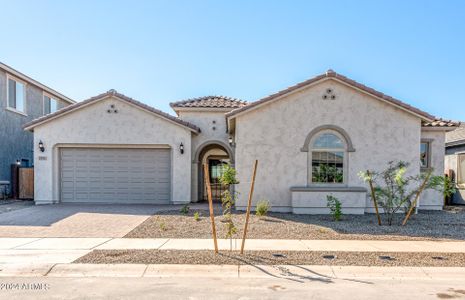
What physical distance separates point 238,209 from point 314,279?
7.26 meters

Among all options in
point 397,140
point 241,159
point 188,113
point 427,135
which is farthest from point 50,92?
point 427,135

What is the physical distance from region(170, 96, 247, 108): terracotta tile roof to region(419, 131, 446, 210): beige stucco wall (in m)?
9.12

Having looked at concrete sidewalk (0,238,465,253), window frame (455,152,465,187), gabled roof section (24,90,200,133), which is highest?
gabled roof section (24,90,200,133)

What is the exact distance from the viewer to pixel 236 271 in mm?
5785

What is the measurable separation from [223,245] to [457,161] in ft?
50.5

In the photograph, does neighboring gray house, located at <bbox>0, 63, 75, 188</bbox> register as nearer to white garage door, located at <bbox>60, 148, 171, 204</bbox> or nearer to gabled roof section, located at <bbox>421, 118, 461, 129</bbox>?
white garage door, located at <bbox>60, 148, 171, 204</bbox>

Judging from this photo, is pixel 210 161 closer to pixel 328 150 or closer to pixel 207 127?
pixel 207 127

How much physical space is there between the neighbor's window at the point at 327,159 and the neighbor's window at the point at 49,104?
60.9 feet

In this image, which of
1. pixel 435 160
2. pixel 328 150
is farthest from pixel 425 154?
pixel 328 150

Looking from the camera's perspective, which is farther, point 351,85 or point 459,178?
point 459,178

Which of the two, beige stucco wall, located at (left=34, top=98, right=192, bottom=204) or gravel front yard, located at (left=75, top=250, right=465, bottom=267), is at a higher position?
beige stucco wall, located at (left=34, top=98, right=192, bottom=204)

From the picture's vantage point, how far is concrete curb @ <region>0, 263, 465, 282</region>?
564 cm

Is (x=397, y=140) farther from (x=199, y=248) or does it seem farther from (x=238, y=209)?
(x=199, y=248)

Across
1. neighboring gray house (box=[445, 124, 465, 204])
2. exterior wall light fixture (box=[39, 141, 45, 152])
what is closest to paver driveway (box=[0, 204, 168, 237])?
exterior wall light fixture (box=[39, 141, 45, 152])
